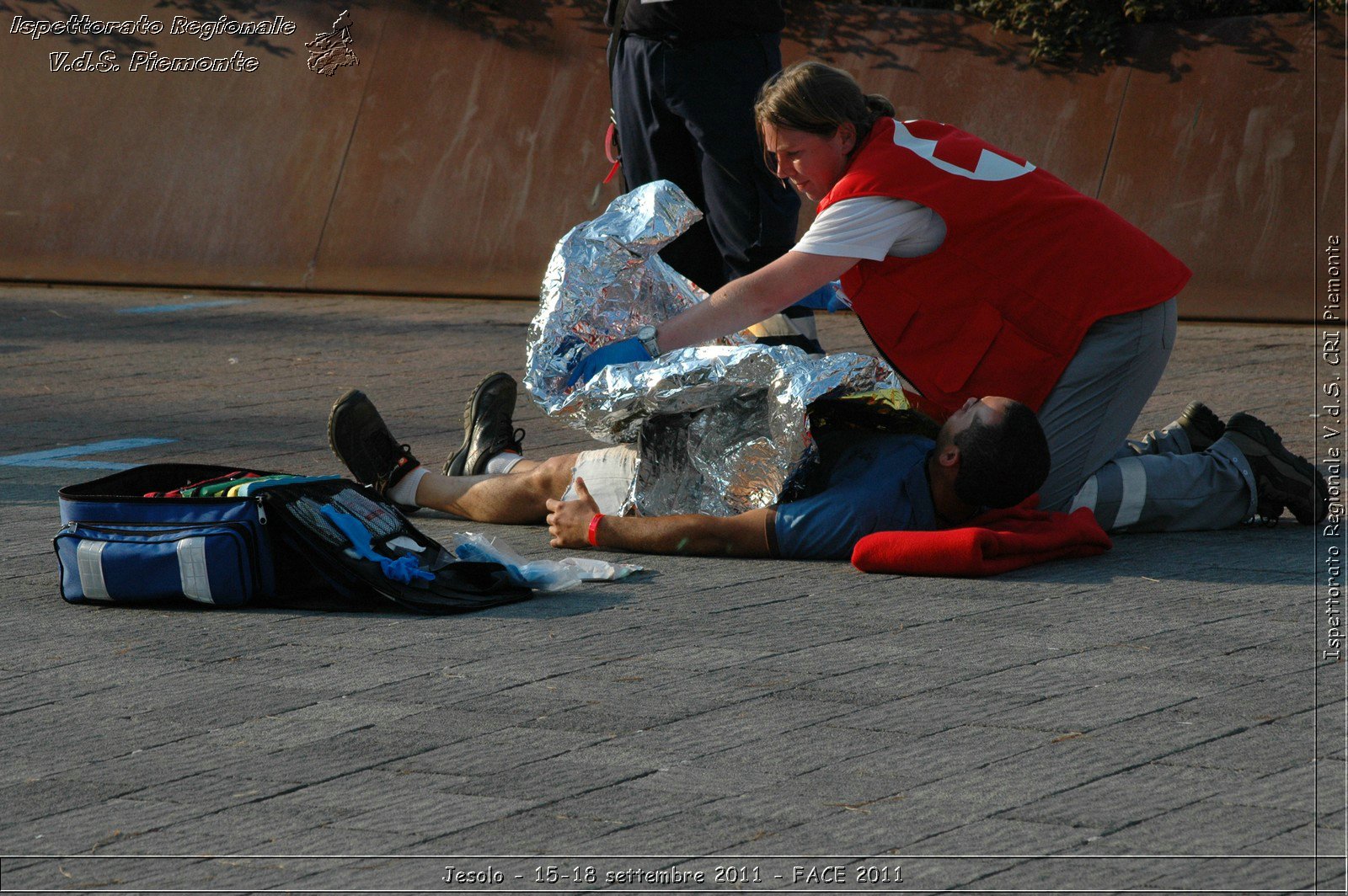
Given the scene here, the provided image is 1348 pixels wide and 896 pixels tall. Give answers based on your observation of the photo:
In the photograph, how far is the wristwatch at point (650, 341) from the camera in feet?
14.0

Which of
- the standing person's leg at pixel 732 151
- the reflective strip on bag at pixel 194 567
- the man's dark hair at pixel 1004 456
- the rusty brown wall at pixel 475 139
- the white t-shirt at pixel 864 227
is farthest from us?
the rusty brown wall at pixel 475 139

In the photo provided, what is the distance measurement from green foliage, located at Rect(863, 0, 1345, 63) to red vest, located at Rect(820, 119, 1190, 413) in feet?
16.9

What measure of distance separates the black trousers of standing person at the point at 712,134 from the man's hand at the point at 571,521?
1.62 meters

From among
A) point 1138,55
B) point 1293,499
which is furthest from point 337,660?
point 1138,55

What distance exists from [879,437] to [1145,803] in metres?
1.82

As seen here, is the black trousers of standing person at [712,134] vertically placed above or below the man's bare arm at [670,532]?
above

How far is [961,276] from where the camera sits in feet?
13.7

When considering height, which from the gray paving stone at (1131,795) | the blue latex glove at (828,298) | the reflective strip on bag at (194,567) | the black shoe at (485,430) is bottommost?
the gray paving stone at (1131,795)

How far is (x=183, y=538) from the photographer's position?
3738 mm

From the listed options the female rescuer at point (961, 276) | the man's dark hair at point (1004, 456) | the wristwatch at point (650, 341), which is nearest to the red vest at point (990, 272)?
the female rescuer at point (961, 276)

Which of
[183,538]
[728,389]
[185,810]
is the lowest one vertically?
[185,810]

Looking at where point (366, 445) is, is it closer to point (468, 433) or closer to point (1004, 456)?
point (468, 433)

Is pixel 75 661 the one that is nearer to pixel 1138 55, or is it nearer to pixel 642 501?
pixel 642 501

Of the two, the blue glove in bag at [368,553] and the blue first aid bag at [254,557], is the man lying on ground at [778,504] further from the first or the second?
the blue glove in bag at [368,553]
